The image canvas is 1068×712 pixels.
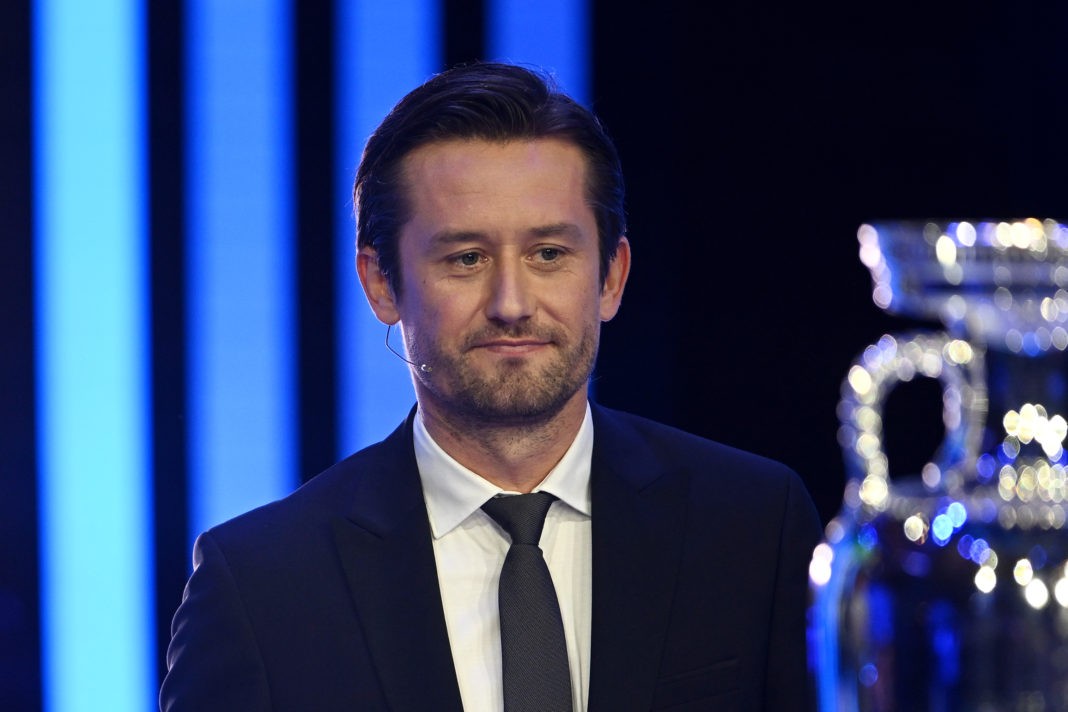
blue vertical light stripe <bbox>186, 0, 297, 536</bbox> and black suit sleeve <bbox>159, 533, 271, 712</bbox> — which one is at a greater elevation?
blue vertical light stripe <bbox>186, 0, 297, 536</bbox>

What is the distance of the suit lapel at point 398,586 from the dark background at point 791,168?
1.16 m

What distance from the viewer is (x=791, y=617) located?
1663 millimetres

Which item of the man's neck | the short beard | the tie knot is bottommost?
→ the tie knot

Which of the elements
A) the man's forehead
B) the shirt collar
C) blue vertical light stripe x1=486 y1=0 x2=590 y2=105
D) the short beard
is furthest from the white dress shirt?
blue vertical light stripe x1=486 y1=0 x2=590 y2=105

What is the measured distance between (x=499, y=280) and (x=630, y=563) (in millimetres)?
391

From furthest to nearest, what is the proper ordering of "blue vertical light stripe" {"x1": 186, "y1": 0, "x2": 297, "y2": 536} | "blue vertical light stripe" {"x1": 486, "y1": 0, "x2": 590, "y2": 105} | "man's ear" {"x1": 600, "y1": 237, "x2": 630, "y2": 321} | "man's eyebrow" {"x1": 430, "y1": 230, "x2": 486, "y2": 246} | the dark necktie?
"blue vertical light stripe" {"x1": 486, "y1": 0, "x2": 590, "y2": 105} < "blue vertical light stripe" {"x1": 186, "y1": 0, "x2": 297, "y2": 536} < "man's ear" {"x1": 600, "y1": 237, "x2": 630, "y2": 321} < "man's eyebrow" {"x1": 430, "y1": 230, "x2": 486, "y2": 246} < the dark necktie

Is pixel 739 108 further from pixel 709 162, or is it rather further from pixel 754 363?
pixel 754 363

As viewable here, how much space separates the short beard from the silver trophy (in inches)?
34.2

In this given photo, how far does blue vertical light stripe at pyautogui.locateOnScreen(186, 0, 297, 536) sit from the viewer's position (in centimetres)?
258

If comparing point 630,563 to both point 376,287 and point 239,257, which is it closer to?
point 376,287

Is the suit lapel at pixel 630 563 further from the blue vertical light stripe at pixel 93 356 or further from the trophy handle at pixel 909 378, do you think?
the blue vertical light stripe at pixel 93 356

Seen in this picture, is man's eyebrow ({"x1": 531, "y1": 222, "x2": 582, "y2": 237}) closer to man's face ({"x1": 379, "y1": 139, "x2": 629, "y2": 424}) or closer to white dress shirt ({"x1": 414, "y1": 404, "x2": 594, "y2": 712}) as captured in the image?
man's face ({"x1": 379, "y1": 139, "x2": 629, "y2": 424})

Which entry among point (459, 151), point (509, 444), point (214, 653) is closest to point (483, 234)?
point (459, 151)

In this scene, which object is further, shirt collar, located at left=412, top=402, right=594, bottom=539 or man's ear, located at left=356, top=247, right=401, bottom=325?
man's ear, located at left=356, top=247, right=401, bottom=325
